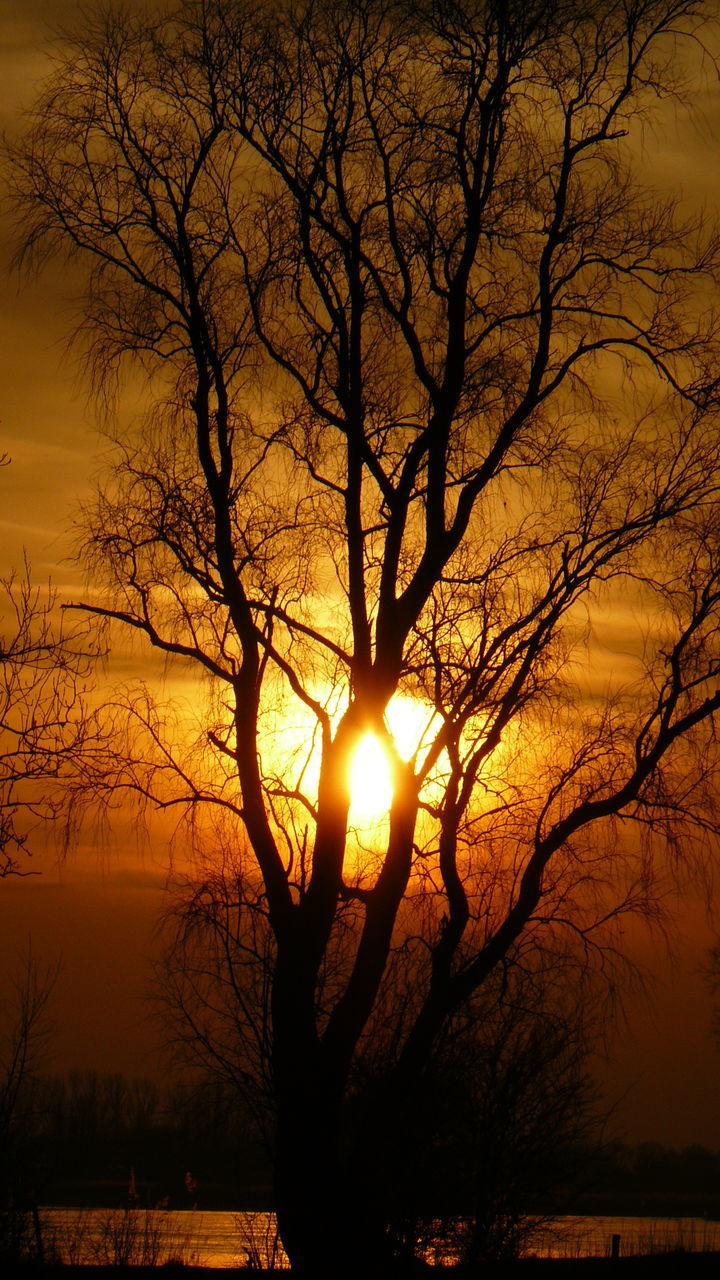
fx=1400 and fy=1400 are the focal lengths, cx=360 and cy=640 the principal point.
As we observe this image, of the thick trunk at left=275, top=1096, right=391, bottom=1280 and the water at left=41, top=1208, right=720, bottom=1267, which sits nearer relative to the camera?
the thick trunk at left=275, top=1096, right=391, bottom=1280

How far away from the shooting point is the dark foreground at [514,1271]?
11867mm

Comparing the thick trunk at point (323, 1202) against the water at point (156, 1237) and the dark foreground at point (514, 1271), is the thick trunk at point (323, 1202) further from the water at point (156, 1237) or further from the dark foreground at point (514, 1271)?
the water at point (156, 1237)

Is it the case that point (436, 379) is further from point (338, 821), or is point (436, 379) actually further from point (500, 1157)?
point (500, 1157)

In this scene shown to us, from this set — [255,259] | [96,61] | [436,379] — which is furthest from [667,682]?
[96,61]

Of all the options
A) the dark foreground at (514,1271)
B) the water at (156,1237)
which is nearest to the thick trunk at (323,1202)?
the dark foreground at (514,1271)

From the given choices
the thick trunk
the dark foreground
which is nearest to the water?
the dark foreground

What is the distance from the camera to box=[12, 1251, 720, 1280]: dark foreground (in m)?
11.9

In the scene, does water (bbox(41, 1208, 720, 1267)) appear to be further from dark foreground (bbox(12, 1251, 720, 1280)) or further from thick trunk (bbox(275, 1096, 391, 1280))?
thick trunk (bbox(275, 1096, 391, 1280))

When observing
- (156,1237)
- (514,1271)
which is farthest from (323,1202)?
(514,1271)

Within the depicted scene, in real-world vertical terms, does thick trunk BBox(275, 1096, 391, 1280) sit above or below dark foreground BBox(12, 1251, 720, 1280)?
above

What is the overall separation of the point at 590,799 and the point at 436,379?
435cm

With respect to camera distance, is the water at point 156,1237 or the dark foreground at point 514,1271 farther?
the water at point 156,1237

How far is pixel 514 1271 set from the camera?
12.7m

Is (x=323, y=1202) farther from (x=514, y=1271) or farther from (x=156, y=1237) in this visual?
(x=514, y=1271)
